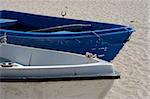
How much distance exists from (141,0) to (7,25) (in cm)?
984

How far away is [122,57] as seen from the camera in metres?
8.04

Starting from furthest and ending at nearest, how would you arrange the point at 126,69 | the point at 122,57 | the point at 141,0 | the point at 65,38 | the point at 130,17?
the point at 141,0 → the point at 130,17 → the point at 122,57 → the point at 126,69 → the point at 65,38

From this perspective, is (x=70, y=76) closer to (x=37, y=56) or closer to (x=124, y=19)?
(x=37, y=56)

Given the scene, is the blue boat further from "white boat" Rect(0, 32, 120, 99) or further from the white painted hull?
the white painted hull

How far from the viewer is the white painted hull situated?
477cm

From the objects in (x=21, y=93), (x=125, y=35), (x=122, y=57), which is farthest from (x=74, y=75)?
(x=122, y=57)

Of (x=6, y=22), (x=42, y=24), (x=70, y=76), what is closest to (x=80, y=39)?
(x=42, y=24)

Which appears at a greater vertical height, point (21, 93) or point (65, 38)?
point (65, 38)

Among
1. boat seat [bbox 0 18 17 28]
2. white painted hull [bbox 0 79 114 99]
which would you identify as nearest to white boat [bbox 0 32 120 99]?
white painted hull [bbox 0 79 114 99]

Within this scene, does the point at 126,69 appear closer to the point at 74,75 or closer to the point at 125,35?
the point at 125,35

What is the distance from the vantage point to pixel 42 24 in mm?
7562

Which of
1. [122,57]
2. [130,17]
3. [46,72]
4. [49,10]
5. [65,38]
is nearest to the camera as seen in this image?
[46,72]

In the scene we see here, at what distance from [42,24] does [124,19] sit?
206 inches

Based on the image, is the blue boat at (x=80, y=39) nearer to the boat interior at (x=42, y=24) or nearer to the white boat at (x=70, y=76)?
the boat interior at (x=42, y=24)
